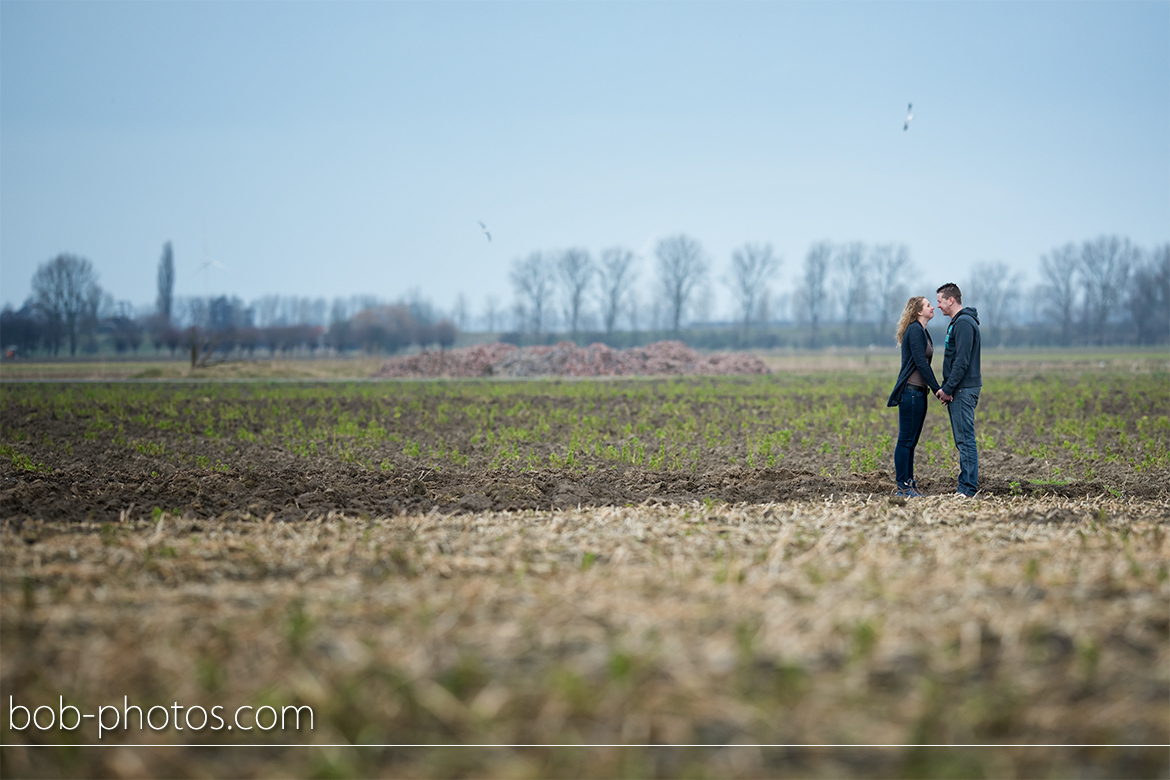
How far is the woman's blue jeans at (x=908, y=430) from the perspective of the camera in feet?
30.8

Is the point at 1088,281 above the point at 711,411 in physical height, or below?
above

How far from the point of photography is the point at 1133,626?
12.0ft

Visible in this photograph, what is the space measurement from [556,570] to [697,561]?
94 centimetres

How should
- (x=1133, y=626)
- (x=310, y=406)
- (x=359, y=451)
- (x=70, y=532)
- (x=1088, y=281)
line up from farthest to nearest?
(x=1088, y=281)
(x=310, y=406)
(x=359, y=451)
(x=70, y=532)
(x=1133, y=626)

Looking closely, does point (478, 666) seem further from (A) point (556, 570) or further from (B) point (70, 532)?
(B) point (70, 532)

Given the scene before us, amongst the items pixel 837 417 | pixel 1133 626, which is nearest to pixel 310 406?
pixel 837 417

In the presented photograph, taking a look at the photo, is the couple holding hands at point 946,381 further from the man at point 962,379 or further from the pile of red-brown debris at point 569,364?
the pile of red-brown debris at point 569,364

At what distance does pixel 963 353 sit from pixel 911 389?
0.75 m

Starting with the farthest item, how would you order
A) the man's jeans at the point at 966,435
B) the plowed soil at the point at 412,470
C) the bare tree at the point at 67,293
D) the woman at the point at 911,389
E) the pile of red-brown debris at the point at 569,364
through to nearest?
the bare tree at the point at 67,293 → the pile of red-brown debris at the point at 569,364 → the woman at the point at 911,389 → the man's jeans at the point at 966,435 → the plowed soil at the point at 412,470

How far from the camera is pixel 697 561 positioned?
16.6ft

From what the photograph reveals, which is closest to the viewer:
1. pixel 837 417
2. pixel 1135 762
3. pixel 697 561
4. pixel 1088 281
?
pixel 1135 762

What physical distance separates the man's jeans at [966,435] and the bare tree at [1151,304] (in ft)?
390

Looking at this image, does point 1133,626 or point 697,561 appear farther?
point 697,561

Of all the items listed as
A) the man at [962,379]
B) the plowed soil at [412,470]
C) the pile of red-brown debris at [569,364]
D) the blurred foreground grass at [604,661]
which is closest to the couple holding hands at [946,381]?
the man at [962,379]
